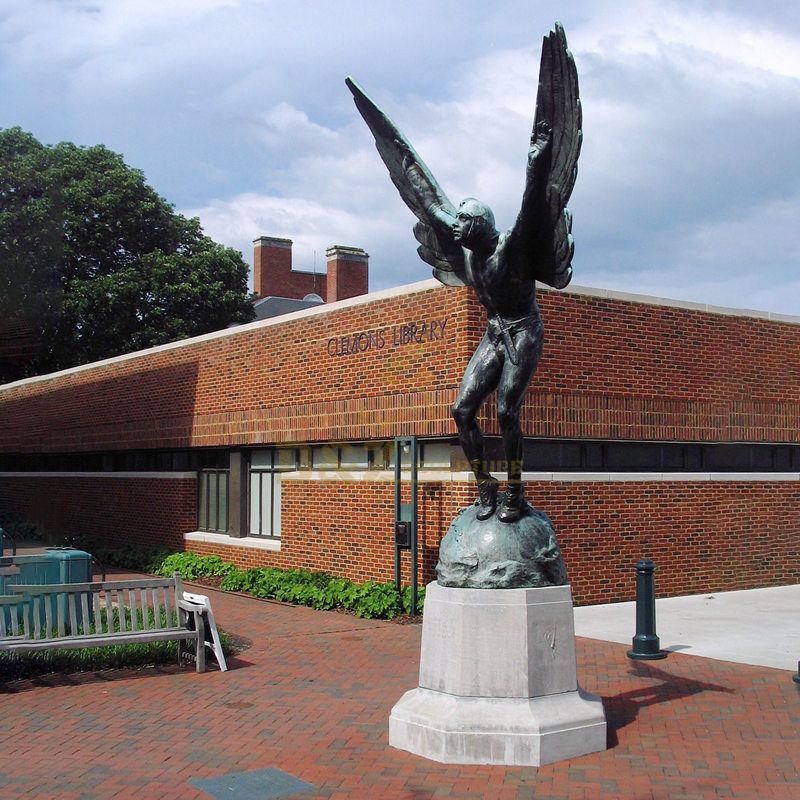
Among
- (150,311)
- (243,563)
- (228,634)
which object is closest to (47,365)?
(150,311)

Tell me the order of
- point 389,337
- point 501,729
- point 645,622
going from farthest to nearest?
point 389,337, point 645,622, point 501,729

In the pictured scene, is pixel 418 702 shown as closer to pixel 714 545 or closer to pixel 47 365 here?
pixel 714 545

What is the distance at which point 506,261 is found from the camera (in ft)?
24.8

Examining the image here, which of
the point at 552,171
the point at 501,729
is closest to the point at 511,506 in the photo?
the point at 501,729

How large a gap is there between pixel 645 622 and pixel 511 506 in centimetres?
359

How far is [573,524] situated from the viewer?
13664mm

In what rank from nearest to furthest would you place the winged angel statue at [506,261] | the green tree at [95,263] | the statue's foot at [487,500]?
the winged angel statue at [506,261], the statue's foot at [487,500], the green tree at [95,263]

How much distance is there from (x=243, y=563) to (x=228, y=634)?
231 inches

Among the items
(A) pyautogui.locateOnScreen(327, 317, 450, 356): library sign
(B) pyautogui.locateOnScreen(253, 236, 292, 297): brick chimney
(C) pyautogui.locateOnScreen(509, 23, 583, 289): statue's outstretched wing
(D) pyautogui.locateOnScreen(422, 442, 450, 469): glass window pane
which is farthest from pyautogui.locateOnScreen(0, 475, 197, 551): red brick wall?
(B) pyautogui.locateOnScreen(253, 236, 292, 297): brick chimney

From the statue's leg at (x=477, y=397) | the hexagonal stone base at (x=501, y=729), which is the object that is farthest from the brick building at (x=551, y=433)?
the hexagonal stone base at (x=501, y=729)

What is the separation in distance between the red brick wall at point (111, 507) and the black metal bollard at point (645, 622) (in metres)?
11.4

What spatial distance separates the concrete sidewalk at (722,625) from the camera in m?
10.7

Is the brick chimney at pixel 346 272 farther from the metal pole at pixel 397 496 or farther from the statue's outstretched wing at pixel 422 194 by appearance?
the statue's outstretched wing at pixel 422 194

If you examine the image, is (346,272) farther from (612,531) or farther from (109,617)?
(109,617)
